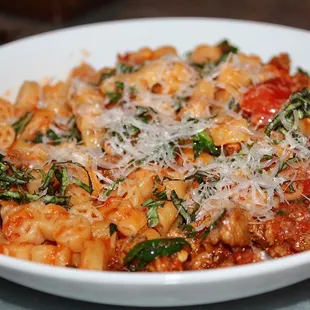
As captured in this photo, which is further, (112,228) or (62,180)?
(62,180)

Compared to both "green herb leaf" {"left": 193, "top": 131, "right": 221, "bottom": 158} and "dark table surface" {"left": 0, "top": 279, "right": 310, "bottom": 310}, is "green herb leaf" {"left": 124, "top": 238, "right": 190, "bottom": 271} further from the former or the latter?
"green herb leaf" {"left": 193, "top": 131, "right": 221, "bottom": 158}

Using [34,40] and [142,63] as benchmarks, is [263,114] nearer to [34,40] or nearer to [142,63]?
[142,63]

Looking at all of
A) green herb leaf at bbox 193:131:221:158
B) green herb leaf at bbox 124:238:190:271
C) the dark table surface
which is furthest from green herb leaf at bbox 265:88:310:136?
green herb leaf at bbox 124:238:190:271

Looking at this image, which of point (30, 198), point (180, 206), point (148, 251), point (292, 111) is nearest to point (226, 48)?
point (292, 111)

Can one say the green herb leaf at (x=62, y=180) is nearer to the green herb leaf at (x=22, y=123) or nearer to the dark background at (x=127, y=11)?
the green herb leaf at (x=22, y=123)

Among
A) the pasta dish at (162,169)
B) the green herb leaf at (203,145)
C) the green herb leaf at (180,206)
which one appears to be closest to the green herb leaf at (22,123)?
the pasta dish at (162,169)

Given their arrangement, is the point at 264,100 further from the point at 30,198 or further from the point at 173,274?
the point at 173,274

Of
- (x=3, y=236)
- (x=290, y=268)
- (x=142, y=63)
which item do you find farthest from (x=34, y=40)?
(x=290, y=268)
